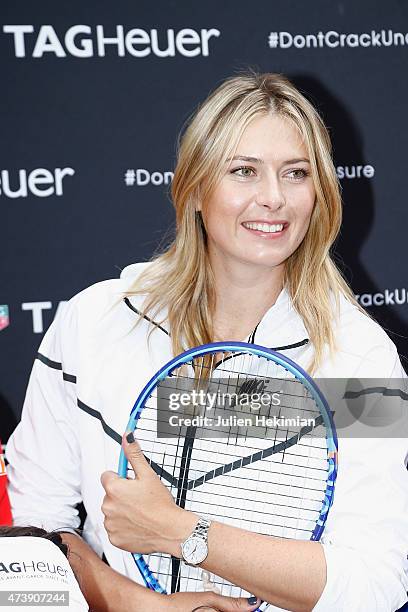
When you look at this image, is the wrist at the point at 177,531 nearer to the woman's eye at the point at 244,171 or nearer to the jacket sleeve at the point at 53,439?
the jacket sleeve at the point at 53,439

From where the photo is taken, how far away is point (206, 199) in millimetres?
1739

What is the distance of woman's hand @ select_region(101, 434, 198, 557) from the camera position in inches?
54.3

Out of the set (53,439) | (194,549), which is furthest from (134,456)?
(53,439)

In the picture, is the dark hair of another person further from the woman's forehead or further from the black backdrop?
the black backdrop

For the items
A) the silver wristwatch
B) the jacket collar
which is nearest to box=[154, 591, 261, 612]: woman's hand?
the silver wristwatch

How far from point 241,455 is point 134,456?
24cm

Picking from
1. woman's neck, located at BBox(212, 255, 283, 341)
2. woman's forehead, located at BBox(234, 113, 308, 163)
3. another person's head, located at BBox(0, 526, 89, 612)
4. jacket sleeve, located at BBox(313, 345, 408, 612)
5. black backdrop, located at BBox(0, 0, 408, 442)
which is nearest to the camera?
another person's head, located at BBox(0, 526, 89, 612)

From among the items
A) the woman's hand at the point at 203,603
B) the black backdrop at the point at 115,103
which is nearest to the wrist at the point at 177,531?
the woman's hand at the point at 203,603

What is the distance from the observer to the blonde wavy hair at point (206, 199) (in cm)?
167

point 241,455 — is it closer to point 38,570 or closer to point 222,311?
point 222,311

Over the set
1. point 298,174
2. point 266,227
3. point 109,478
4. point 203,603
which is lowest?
point 203,603

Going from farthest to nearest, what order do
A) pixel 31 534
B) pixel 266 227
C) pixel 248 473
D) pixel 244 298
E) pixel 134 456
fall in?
pixel 244 298, pixel 266 227, pixel 248 473, pixel 134 456, pixel 31 534

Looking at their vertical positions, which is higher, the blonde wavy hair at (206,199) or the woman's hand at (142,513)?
the blonde wavy hair at (206,199)

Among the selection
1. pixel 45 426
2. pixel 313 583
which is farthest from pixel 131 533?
pixel 45 426
